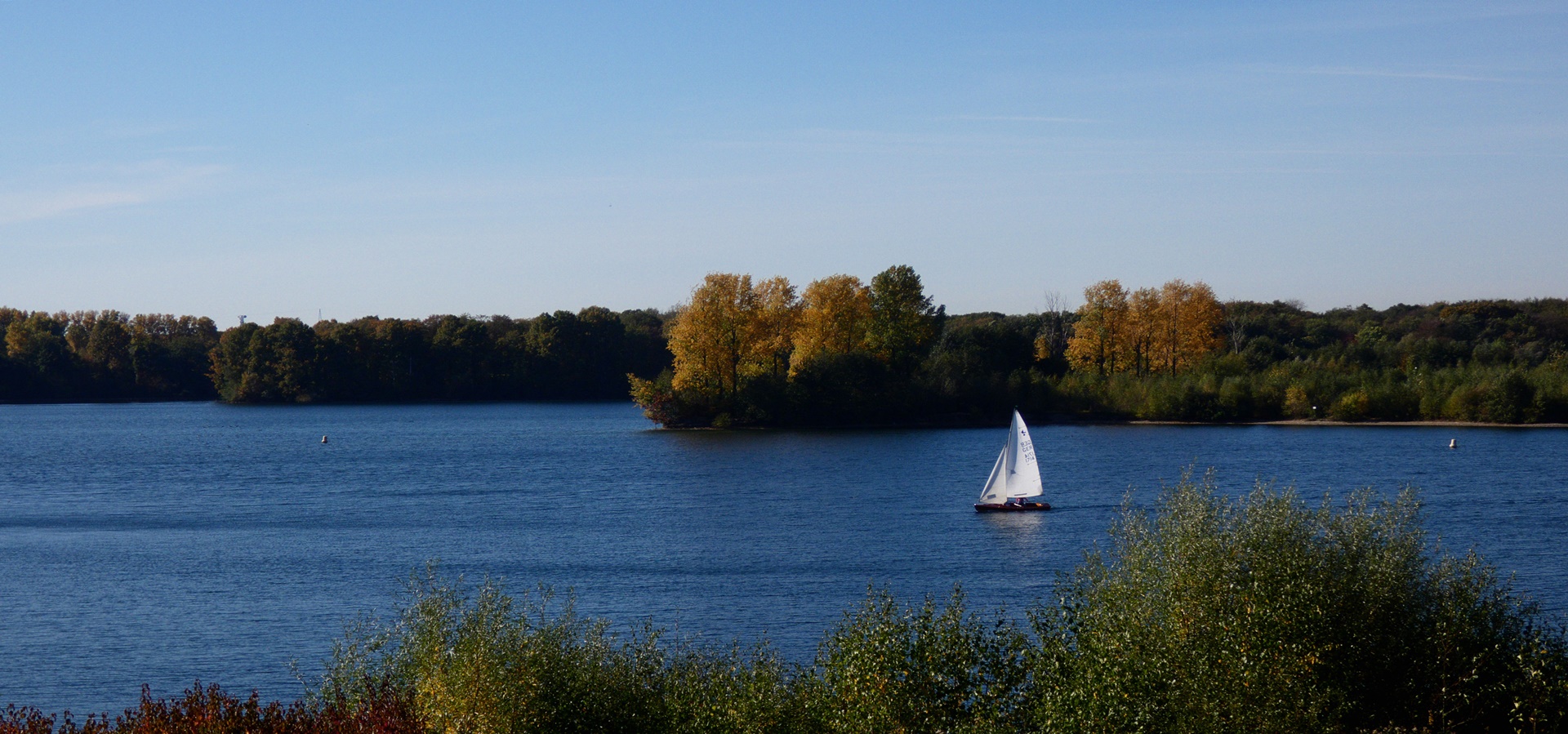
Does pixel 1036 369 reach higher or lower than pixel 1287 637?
higher

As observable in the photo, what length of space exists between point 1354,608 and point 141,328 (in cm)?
18501

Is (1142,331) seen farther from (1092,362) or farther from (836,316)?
(836,316)

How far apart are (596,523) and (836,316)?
176 feet

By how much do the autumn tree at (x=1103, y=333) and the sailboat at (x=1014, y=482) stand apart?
58.4 meters

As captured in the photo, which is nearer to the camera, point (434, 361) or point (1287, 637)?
point (1287, 637)

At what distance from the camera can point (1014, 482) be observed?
52.8m

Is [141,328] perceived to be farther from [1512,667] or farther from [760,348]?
[1512,667]

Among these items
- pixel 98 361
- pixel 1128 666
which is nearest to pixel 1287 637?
pixel 1128 666

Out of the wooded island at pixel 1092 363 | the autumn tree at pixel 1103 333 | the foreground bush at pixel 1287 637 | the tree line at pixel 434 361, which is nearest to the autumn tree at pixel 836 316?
the wooded island at pixel 1092 363

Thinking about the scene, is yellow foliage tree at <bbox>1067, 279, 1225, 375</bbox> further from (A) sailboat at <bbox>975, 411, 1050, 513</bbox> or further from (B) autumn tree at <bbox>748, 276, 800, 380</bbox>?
(A) sailboat at <bbox>975, 411, 1050, 513</bbox>

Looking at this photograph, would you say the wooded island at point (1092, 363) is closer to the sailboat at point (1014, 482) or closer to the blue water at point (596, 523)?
the blue water at point (596, 523)

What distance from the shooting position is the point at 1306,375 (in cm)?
10381

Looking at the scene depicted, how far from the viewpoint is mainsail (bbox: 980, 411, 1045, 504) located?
52.3 metres

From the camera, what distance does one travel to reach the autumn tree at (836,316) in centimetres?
10069
